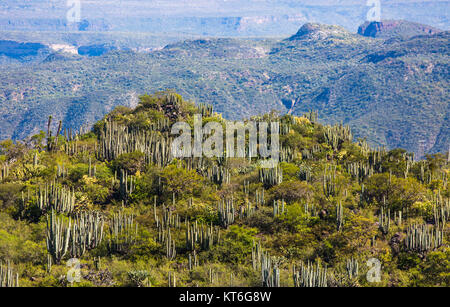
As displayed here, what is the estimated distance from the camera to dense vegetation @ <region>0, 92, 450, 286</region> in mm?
21406

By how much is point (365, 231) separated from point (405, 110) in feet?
426

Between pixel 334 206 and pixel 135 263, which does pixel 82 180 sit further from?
pixel 334 206

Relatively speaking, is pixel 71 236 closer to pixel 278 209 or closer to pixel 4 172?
pixel 278 209

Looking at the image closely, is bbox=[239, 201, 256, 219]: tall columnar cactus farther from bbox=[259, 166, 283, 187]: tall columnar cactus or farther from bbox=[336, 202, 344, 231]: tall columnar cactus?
bbox=[336, 202, 344, 231]: tall columnar cactus

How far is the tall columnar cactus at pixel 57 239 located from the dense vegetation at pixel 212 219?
61 mm

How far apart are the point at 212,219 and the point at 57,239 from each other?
8.40m

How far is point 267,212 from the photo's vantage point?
2692cm

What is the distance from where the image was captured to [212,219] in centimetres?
2673

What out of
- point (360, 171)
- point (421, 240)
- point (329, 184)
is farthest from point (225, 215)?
point (360, 171)

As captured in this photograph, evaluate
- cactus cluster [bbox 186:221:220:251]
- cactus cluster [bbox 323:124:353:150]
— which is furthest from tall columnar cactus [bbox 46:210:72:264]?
cactus cluster [bbox 323:124:353:150]

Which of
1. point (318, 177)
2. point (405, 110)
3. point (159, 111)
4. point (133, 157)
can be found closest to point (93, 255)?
point (133, 157)

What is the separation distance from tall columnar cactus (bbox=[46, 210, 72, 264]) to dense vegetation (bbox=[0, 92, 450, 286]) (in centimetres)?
6

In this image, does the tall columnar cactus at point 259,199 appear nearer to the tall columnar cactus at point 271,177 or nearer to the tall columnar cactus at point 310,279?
the tall columnar cactus at point 271,177

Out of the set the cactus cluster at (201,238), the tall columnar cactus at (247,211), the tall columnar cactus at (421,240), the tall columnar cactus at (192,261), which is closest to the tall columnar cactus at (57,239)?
the tall columnar cactus at (192,261)
